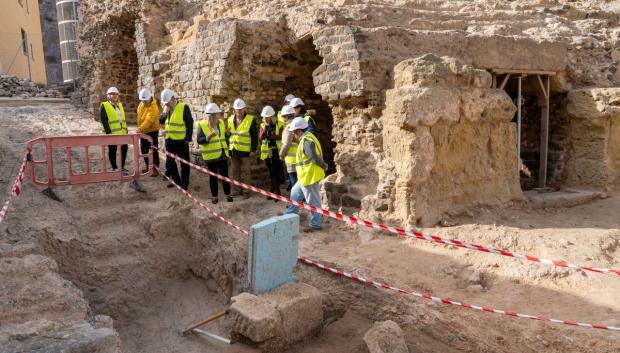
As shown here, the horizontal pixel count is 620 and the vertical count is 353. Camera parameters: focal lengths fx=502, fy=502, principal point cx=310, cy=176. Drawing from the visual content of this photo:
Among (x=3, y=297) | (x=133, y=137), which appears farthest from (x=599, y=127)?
(x=3, y=297)

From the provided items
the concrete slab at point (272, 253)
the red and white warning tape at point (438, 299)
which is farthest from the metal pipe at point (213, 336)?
the red and white warning tape at point (438, 299)

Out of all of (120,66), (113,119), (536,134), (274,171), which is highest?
(120,66)

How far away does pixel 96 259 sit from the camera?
6652mm

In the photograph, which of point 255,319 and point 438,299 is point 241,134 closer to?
point 255,319

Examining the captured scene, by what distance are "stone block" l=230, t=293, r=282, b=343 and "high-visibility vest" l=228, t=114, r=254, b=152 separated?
3.55 meters

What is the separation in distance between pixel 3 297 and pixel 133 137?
361 cm

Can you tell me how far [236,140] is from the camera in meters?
8.02

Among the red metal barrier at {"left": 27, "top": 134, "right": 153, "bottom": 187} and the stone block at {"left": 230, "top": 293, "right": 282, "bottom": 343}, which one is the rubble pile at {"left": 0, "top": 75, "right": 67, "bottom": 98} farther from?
the stone block at {"left": 230, "top": 293, "right": 282, "bottom": 343}

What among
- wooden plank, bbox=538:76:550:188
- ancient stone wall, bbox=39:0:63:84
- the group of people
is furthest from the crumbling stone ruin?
ancient stone wall, bbox=39:0:63:84

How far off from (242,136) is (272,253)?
3274 mm

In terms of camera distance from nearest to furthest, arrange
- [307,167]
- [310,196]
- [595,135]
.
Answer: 1. [307,167]
2. [310,196]
3. [595,135]

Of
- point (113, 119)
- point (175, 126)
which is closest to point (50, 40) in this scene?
point (113, 119)

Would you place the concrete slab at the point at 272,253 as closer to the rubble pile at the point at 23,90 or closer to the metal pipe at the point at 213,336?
the metal pipe at the point at 213,336

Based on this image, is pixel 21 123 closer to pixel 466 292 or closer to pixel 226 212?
pixel 226 212
